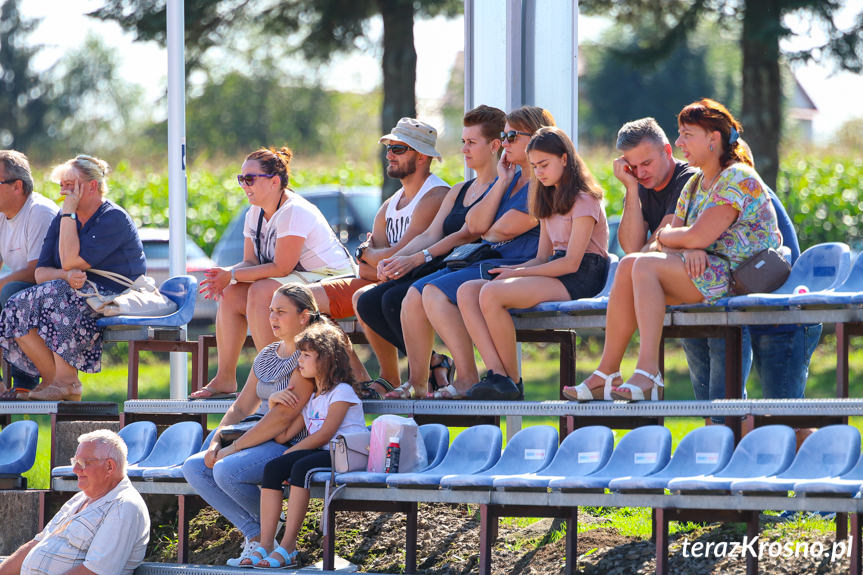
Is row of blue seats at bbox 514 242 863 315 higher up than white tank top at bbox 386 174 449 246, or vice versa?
white tank top at bbox 386 174 449 246

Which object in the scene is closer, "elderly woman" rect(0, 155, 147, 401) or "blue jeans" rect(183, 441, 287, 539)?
"blue jeans" rect(183, 441, 287, 539)

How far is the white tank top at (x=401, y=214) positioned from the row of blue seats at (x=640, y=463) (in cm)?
142

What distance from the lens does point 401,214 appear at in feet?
23.9

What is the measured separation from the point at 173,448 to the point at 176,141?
7.94 ft

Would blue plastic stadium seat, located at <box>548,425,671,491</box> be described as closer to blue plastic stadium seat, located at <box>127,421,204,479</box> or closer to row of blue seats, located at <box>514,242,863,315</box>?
row of blue seats, located at <box>514,242,863,315</box>

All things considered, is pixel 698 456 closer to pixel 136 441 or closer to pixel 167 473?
pixel 167 473

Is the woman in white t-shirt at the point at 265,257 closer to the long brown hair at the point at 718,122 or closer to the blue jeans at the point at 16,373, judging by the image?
the blue jeans at the point at 16,373

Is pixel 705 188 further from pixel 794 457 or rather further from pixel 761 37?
pixel 761 37

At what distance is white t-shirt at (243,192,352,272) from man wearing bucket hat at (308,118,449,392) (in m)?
0.19

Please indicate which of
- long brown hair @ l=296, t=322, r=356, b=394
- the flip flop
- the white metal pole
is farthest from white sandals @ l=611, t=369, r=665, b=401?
the white metal pole

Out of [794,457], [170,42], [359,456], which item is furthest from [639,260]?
[170,42]

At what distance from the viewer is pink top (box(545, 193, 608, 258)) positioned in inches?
252

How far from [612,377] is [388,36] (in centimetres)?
919

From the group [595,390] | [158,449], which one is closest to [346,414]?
[595,390]
